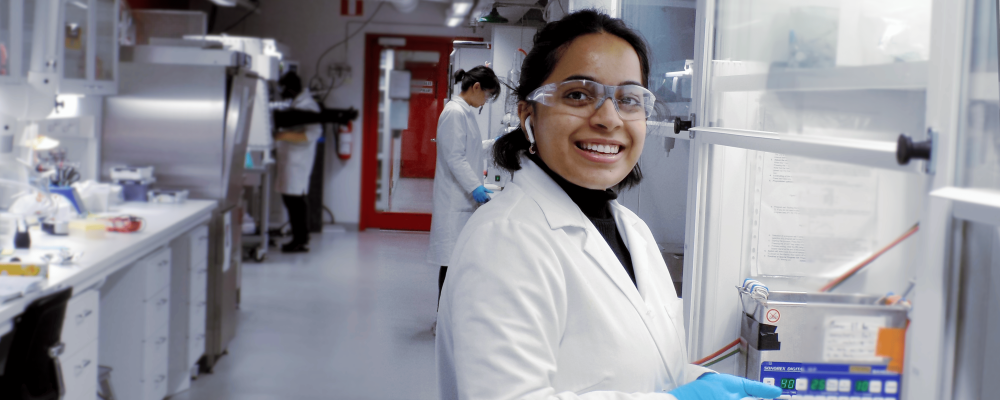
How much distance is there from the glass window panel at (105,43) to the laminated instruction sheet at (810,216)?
10.3 feet

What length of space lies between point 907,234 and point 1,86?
2.99 metres

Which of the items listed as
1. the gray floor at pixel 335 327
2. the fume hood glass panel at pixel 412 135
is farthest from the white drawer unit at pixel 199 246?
the fume hood glass panel at pixel 412 135

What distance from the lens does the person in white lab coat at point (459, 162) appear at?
1.45 metres

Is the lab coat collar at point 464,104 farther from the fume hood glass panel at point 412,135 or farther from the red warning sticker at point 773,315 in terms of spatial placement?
the red warning sticker at point 773,315

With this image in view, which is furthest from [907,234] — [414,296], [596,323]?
[414,296]

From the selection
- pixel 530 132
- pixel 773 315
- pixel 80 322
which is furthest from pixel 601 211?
pixel 80 322

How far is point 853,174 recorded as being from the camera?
130 cm

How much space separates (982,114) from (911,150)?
0.07 meters

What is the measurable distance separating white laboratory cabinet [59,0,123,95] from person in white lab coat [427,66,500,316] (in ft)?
7.77

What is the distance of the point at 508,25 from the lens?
148 cm

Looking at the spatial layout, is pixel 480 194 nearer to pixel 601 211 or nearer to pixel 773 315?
pixel 601 211

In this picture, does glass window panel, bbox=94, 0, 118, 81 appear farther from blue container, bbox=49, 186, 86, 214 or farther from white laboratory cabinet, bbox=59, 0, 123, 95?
blue container, bbox=49, 186, 86, 214

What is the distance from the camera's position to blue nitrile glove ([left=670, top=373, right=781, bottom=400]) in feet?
3.43

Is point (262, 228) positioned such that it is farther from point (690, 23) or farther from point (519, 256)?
point (519, 256)
